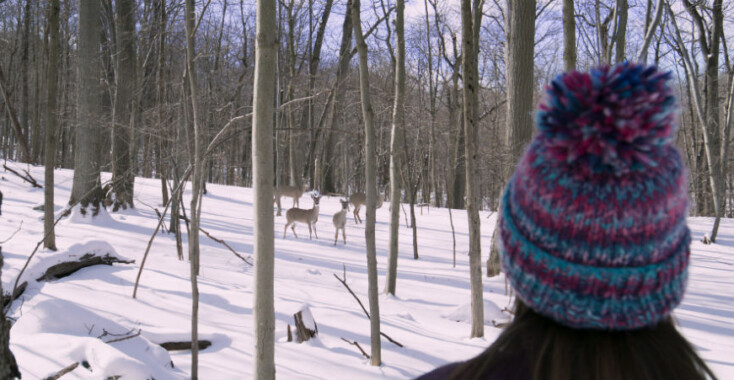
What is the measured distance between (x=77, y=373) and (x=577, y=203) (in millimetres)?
3499

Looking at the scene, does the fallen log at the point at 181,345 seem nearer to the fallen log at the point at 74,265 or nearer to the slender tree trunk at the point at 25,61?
the fallen log at the point at 74,265

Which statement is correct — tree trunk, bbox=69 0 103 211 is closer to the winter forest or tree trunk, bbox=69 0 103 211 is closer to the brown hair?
the winter forest

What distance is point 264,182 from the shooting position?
8.55 ft

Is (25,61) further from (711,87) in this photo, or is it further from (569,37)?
(711,87)

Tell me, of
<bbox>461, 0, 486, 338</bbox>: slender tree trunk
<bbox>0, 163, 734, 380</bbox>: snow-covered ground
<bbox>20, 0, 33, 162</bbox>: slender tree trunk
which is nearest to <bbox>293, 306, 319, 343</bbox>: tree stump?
<bbox>0, 163, 734, 380</bbox>: snow-covered ground

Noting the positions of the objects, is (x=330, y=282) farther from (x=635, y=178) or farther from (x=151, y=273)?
(x=635, y=178)

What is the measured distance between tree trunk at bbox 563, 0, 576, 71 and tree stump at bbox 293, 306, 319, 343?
142 inches

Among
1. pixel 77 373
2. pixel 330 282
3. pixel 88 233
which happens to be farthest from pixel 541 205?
pixel 88 233

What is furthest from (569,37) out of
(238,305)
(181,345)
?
(181,345)

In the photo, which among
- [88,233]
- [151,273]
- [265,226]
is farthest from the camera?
[88,233]

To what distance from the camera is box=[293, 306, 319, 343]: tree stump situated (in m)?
4.77

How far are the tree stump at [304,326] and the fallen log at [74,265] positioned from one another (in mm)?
3510

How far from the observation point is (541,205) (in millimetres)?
930

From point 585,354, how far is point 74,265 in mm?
7081
